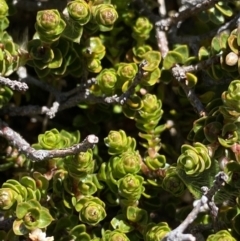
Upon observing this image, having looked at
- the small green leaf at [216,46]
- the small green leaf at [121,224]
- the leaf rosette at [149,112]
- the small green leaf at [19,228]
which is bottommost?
the small green leaf at [121,224]

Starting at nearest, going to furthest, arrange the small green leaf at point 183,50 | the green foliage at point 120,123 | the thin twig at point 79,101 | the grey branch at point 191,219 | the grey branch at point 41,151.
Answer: the grey branch at point 191,219, the grey branch at point 41,151, the green foliage at point 120,123, the thin twig at point 79,101, the small green leaf at point 183,50

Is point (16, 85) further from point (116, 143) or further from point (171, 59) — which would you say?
point (171, 59)

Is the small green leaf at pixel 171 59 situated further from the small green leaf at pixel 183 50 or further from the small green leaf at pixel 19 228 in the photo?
the small green leaf at pixel 19 228

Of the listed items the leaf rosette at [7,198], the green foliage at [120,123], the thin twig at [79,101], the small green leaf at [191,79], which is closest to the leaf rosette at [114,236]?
the green foliage at [120,123]

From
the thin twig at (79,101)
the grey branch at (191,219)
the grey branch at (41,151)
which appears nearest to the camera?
the grey branch at (191,219)

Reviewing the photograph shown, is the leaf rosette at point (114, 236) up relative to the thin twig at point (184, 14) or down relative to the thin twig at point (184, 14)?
down

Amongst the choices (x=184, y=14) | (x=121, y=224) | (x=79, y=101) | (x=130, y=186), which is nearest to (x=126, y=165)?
(x=130, y=186)

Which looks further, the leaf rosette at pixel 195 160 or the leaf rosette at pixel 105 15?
the leaf rosette at pixel 105 15

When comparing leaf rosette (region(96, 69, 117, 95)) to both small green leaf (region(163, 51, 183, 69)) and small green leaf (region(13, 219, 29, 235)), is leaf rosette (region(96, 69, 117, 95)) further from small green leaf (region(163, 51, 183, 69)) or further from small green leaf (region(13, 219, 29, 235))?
small green leaf (region(13, 219, 29, 235))
